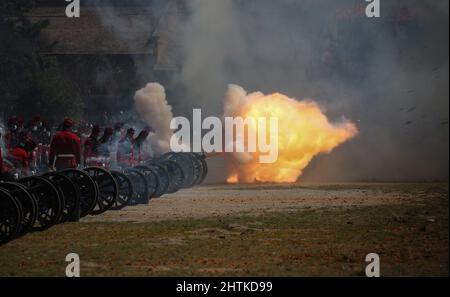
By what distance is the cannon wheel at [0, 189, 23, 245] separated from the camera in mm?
15000

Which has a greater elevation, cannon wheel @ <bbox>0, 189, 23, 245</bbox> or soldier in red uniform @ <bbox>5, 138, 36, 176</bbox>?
soldier in red uniform @ <bbox>5, 138, 36, 176</bbox>

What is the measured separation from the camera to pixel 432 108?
2708 centimetres

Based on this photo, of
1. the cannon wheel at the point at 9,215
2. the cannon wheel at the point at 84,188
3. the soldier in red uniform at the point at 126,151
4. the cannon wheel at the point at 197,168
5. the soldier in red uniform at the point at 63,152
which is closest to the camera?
the cannon wheel at the point at 9,215

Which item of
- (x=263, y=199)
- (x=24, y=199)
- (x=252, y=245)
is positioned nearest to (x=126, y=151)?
(x=263, y=199)

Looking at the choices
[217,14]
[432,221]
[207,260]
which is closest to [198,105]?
[217,14]

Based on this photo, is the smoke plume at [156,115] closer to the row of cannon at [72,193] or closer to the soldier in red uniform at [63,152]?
the row of cannon at [72,193]

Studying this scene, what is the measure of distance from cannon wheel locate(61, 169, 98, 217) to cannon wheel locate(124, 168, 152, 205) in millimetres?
3758

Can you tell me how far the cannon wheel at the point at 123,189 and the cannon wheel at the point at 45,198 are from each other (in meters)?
4.05

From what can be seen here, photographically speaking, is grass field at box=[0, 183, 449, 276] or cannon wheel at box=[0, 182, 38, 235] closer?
grass field at box=[0, 183, 449, 276]

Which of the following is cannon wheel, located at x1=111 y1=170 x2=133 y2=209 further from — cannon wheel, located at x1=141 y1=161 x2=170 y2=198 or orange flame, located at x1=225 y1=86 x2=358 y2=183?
orange flame, located at x1=225 y1=86 x2=358 y2=183

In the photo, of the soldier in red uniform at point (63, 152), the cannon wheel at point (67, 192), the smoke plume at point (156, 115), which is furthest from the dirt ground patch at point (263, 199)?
the smoke plume at point (156, 115)

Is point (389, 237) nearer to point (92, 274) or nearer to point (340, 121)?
point (92, 274)

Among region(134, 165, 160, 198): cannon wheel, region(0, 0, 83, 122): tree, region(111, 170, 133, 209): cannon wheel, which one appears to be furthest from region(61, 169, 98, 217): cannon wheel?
region(0, 0, 83, 122): tree

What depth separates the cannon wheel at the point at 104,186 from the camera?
19.5 metres
